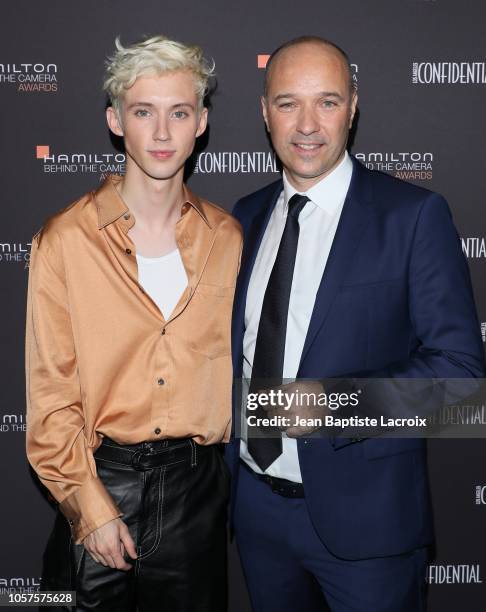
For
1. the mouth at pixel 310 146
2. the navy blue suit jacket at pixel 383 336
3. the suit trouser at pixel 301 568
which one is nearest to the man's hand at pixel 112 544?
the suit trouser at pixel 301 568

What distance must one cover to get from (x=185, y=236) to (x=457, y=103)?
Answer: 1.26 m

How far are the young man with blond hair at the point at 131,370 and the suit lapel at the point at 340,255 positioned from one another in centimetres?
35

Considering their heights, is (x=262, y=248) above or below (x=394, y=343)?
above

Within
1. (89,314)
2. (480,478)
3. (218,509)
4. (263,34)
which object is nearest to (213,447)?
(218,509)

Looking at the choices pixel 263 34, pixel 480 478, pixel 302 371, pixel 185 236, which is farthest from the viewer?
pixel 480 478

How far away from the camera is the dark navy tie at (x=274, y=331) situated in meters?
1.96

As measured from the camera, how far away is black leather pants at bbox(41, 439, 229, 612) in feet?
6.47

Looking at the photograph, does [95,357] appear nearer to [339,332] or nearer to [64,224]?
[64,224]

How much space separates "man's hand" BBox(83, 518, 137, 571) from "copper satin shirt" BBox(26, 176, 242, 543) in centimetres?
3

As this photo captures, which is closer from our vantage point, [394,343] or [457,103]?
[394,343]

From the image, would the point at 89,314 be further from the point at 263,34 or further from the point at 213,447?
the point at 263,34

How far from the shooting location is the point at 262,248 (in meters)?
2.18

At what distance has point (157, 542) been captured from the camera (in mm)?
1987

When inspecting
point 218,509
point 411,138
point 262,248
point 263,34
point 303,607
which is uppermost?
point 263,34
